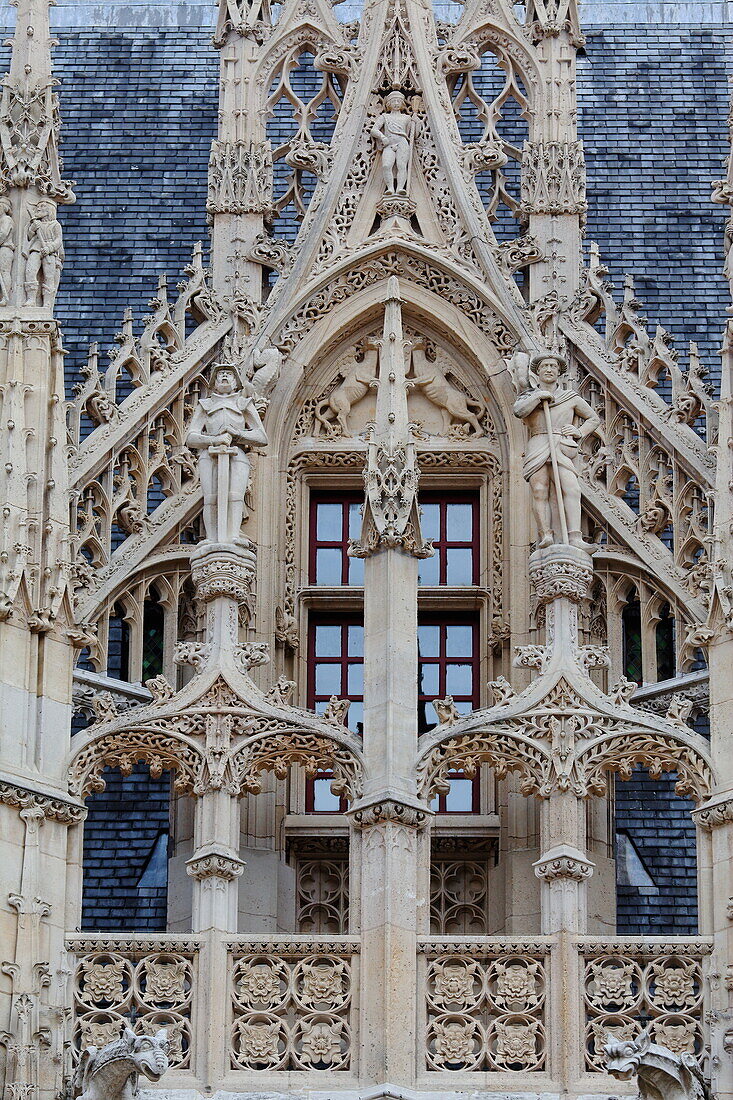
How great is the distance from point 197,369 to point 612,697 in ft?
13.2

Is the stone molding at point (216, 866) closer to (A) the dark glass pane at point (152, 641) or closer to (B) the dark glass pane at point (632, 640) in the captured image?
(A) the dark glass pane at point (152, 641)

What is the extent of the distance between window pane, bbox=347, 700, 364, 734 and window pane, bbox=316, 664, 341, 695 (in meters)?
0.16

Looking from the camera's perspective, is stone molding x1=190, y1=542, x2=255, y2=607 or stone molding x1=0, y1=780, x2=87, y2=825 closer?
stone molding x1=0, y1=780, x2=87, y2=825

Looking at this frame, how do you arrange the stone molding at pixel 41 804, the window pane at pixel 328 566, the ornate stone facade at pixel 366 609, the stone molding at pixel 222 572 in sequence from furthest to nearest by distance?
the window pane at pixel 328 566
the stone molding at pixel 222 572
the stone molding at pixel 41 804
the ornate stone facade at pixel 366 609

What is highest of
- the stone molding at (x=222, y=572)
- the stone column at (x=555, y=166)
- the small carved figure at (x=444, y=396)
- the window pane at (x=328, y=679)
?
the stone column at (x=555, y=166)

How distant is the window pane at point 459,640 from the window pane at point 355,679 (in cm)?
66

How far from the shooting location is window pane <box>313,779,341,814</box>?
85.4 feet

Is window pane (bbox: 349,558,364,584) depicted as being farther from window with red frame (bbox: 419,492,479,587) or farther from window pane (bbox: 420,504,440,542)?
window pane (bbox: 420,504,440,542)

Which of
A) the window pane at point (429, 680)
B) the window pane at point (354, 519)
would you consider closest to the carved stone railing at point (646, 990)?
the window pane at point (429, 680)

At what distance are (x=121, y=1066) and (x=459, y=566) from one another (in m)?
5.33

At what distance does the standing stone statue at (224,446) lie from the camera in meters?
25.4

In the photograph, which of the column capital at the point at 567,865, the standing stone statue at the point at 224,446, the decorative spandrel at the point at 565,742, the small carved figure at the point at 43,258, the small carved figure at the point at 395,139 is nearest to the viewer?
the column capital at the point at 567,865

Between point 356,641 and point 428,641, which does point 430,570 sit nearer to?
point 428,641

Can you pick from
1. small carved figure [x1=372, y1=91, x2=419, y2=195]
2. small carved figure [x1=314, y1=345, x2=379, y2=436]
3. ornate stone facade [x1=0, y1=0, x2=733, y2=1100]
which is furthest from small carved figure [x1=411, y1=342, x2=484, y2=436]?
small carved figure [x1=372, y1=91, x2=419, y2=195]
